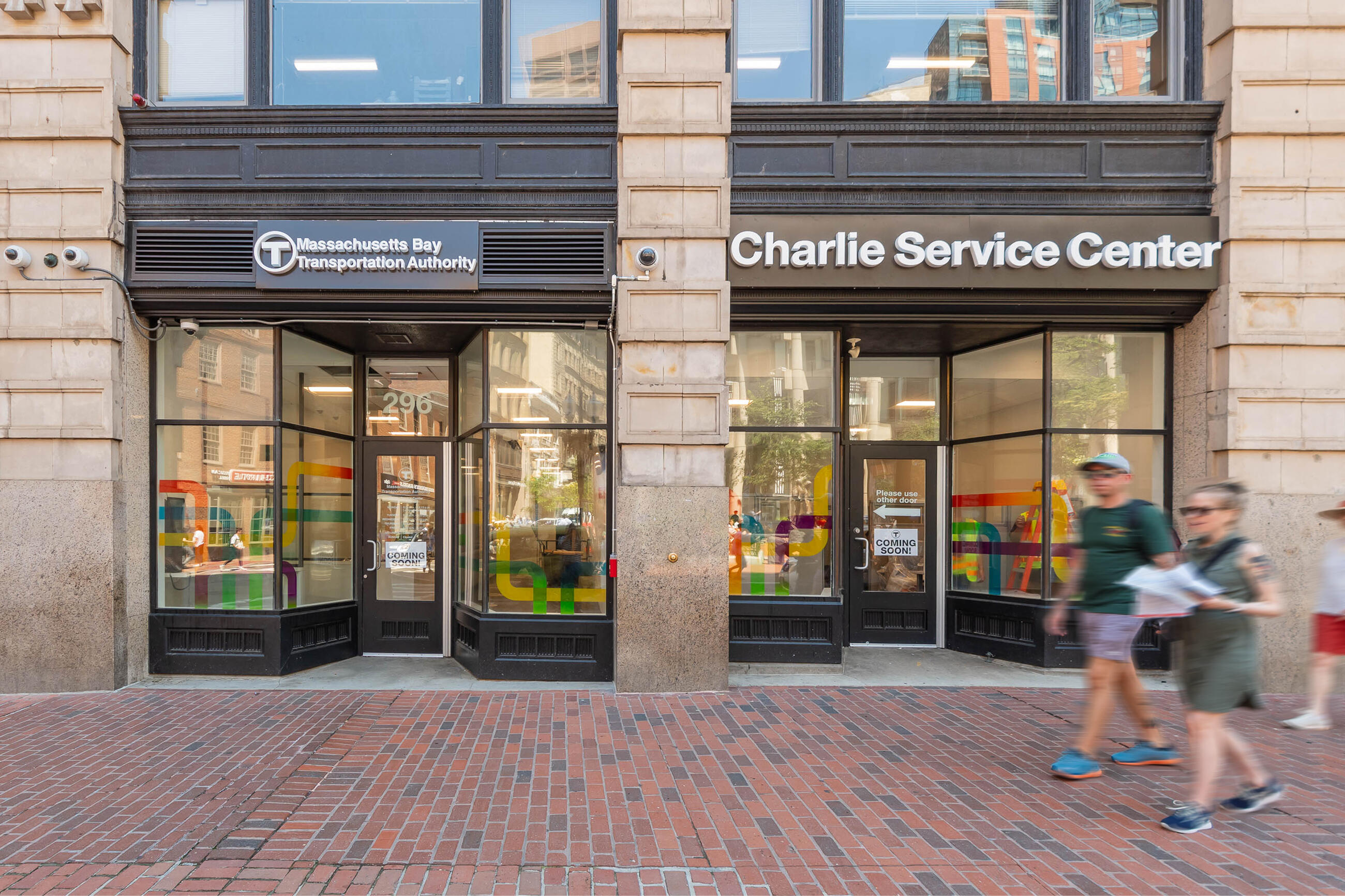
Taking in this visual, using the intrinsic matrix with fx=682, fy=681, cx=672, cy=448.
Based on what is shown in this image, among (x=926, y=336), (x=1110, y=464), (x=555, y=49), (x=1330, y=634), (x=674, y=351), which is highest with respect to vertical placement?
(x=555, y=49)

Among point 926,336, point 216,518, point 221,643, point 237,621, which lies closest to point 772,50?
point 926,336

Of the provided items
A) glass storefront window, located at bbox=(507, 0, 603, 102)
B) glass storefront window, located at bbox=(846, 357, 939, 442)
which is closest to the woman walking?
glass storefront window, located at bbox=(846, 357, 939, 442)

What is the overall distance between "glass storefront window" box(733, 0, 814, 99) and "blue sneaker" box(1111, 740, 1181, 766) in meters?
6.38

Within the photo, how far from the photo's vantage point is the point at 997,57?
282 inches

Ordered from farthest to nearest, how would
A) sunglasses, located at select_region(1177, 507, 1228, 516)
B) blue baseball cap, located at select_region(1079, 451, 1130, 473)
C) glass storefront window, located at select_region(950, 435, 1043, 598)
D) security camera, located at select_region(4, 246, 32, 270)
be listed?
glass storefront window, located at select_region(950, 435, 1043, 598) → security camera, located at select_region(4, 246, 32, 270) → blue baseball cap, located at select_region(1079, 451, 1130, 473) → sunglasses, located at select_region(1177, 507, 1228, 516)

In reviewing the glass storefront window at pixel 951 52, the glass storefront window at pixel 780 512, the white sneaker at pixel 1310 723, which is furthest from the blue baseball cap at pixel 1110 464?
the glass storefront window at pixel 951 52

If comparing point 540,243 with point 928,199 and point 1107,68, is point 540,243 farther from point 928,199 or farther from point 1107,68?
point 1107,68

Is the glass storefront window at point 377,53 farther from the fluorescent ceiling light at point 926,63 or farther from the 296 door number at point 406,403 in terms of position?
the fluorescent ceiling light at point 926,63

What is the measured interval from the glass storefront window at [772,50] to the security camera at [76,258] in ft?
Result: 21.4

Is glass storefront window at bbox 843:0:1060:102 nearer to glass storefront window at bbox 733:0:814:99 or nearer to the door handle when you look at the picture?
glass storefront window at bbox 733:0:814:99

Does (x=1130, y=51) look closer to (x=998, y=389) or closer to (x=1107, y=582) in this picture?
(x=998, y=389)

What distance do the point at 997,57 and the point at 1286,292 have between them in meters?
3.64

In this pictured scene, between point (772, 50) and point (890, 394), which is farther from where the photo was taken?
point (890, 394)

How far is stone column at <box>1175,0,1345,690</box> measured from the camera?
6.46 meters
